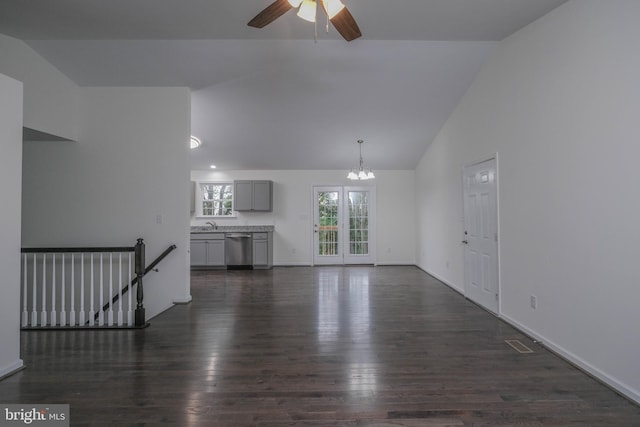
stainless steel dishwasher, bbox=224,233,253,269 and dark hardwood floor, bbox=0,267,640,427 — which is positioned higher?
stainless steel dishwasher, bbox=224,233,253,269

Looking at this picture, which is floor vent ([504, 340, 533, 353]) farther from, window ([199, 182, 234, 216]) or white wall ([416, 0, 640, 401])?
window ([199, 182, 234, 216])

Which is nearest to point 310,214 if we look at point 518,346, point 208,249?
point 208,249

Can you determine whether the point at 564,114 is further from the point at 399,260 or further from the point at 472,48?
the point at 399,260

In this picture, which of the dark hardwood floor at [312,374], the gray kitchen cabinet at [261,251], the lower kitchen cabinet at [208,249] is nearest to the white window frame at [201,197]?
the lower kitchen cabinet at [208,249]

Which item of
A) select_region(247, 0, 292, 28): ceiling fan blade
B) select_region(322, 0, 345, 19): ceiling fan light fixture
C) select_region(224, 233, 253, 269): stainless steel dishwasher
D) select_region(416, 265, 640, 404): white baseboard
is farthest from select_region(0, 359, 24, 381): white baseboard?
select_region(224, 233, 253, 269): stainless steel dishwasher

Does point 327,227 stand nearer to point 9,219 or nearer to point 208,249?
point 208,249

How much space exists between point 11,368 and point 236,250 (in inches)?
188

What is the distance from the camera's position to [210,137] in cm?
597

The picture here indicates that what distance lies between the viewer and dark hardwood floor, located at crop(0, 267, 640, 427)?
1952 millimetres

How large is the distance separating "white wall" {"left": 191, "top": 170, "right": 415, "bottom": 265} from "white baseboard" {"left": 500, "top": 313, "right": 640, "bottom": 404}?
14.1ft

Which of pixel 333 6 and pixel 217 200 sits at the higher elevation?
pixel 333 6

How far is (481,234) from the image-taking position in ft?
13.8

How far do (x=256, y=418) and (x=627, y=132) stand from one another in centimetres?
311

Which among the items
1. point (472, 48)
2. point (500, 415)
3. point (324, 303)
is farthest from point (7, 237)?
point (472, 48)
